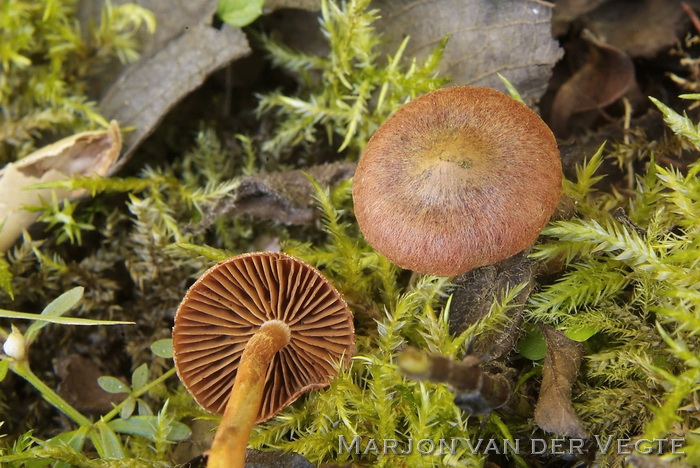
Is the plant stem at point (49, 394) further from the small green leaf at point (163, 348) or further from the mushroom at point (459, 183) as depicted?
the mushroom at point (459, 183)

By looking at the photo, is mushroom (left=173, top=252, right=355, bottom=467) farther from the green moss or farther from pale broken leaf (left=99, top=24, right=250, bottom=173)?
pale broken leaf (left=99, top=24, right=250, bottom=173)

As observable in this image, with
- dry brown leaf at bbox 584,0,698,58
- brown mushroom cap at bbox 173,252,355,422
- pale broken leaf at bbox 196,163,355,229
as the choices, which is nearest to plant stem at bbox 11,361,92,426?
brown mushroom cap at bbox 173,252,355,422

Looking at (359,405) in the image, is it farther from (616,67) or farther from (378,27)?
(616,67)

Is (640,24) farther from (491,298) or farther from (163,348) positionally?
(163,348)

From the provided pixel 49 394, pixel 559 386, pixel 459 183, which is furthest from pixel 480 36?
pixel 49 394

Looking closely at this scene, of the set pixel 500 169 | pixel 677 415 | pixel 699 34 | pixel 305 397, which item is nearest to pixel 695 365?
pixel 677 415

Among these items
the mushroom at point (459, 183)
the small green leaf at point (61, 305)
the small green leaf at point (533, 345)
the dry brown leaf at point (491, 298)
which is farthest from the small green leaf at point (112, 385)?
the small green leaf at point (533, 345)
